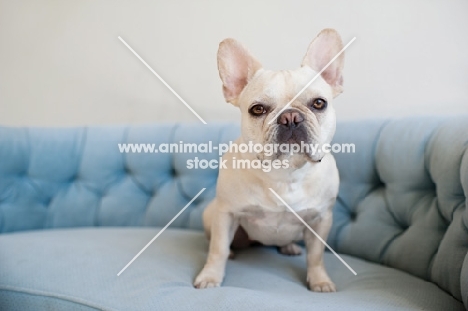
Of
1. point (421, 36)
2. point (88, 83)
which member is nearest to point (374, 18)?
point (421, 36)

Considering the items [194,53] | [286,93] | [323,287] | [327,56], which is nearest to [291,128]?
[286,93]

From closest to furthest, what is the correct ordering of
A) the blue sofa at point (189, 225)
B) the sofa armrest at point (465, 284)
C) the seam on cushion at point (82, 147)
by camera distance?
the sofa armrest at point (465, 284) → the blue sofa at point (189, 225) → the seam on cushion at point (82, 147)

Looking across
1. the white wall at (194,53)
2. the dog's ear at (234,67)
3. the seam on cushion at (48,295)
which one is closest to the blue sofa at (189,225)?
the seam on cushion at (48,295)

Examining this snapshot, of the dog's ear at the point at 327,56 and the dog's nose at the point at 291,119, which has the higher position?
the dog's ear at the point at 327,56

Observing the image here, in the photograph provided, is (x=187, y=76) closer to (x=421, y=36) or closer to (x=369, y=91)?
(x=369, y=91)

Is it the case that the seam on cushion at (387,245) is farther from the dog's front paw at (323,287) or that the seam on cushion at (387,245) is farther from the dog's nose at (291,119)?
the dog's nose at (291,119)

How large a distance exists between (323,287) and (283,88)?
18.5 inches

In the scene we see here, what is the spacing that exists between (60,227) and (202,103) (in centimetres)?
76

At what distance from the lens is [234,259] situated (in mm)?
1136

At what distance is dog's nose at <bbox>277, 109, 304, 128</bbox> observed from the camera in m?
0.84

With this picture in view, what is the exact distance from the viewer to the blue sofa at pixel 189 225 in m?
0.82

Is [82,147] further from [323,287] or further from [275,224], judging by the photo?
[323,287]

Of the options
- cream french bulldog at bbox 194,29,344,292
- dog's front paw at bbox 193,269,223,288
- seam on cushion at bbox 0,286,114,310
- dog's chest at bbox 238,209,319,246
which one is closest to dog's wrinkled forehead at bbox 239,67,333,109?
cream french bulldog at bbox 194,29,344,292

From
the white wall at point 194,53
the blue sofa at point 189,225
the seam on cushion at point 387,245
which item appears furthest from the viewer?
the white wall at point 194,53
